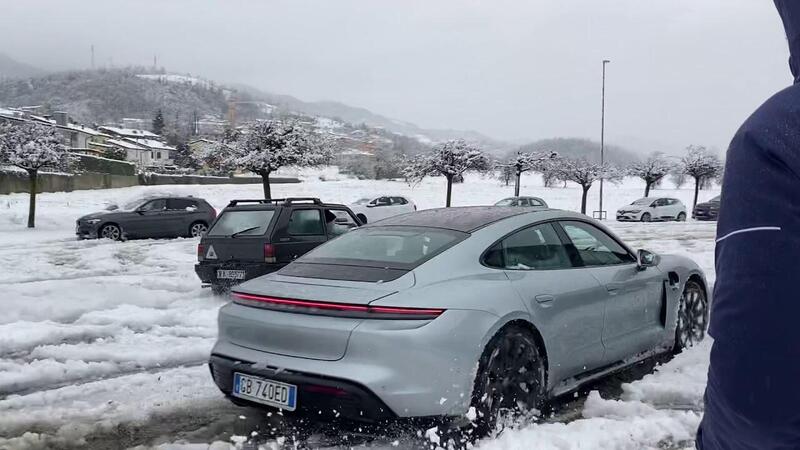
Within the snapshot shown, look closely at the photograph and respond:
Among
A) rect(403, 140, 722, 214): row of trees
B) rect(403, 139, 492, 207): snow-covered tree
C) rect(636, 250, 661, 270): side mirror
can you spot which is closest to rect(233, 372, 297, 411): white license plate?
rect(636, 250, 661, 270): side mirror

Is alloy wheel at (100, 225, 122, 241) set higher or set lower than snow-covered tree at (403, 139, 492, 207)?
lower

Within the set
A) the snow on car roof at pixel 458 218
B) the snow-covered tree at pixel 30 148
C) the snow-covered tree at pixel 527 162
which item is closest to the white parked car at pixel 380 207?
the snow-covered tree at pixel 30 148

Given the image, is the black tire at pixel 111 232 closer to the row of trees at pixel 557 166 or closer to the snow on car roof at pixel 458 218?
the snow on car roof at pixel 458 218

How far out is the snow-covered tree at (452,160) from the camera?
3769 centimetres

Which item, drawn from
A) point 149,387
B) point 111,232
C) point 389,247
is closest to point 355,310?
point 389,247

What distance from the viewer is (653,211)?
3638 cm

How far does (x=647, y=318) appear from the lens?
511 centimetres

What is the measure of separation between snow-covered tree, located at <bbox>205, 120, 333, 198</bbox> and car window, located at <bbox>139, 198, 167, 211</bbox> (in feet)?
25.1

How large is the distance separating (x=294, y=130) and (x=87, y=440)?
26.7 m

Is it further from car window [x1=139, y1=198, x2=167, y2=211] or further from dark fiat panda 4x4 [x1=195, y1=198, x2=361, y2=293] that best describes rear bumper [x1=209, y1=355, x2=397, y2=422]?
car window [x1=139, y1=198, x2=167, y2=211]

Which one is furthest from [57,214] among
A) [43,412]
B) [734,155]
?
[734,155]

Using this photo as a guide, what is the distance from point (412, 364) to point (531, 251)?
4.87 ft

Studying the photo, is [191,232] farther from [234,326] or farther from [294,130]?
[234,326]

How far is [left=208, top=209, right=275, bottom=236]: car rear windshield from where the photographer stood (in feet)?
31.9
